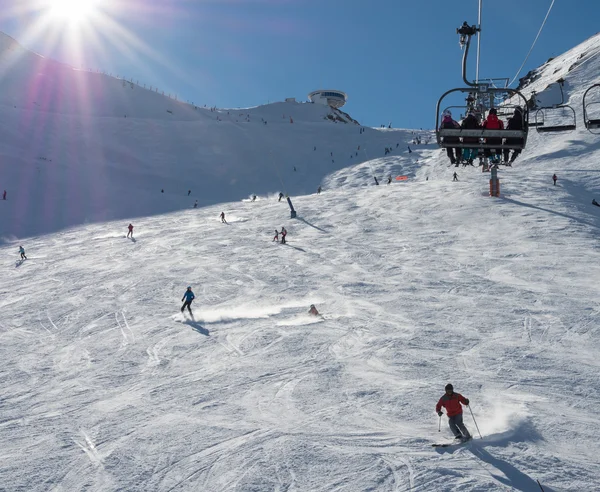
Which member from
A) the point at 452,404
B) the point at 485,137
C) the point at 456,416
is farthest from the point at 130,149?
the point at 456,416

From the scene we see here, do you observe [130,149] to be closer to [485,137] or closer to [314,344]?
[314,344]

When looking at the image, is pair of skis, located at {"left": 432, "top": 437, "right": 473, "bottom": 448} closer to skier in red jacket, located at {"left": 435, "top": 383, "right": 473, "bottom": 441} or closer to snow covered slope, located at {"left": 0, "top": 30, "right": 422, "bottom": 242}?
skier in red jacket, located at {"left": 435, "top": 383, "right": 473, "bottom": 441}

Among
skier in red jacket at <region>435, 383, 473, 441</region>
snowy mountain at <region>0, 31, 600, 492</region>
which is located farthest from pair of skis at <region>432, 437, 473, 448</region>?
snowy mountain at <region>0, 31, 600, 492</region>

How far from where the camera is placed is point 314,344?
12.2m

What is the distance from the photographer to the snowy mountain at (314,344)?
7.41 meters

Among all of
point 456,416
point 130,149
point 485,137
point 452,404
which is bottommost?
point 456,416

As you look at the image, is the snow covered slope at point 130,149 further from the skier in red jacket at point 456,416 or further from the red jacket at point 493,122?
the skier in red jacket at point 456,416

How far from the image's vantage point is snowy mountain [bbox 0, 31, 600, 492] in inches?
292

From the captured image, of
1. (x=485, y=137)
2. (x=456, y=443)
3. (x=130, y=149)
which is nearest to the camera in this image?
(x=456, y=443)

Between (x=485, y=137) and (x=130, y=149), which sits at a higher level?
(x=130, y=149)

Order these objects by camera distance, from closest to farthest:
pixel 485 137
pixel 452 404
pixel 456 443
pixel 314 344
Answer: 1. pixel 456 443
2. pixel 452 404
3. pixel 485 137
4. pixel 314 344

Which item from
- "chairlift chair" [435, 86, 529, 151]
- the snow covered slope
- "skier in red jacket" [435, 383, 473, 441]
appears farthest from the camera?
the snow covered slope

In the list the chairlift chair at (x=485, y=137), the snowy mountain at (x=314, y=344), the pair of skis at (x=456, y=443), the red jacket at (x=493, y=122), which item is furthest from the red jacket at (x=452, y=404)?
the red jacket at (x=493, y=122)

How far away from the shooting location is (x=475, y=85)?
11.6m
